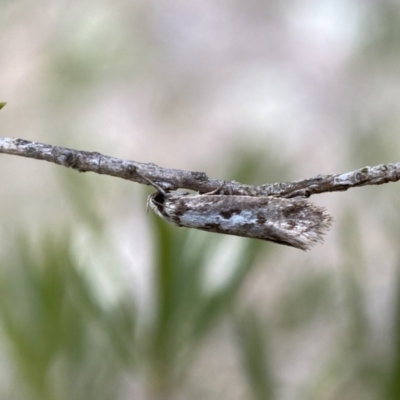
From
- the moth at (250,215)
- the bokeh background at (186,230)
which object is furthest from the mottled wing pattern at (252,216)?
the bokeh background at (186,230)

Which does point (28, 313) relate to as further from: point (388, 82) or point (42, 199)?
point (388, 82)

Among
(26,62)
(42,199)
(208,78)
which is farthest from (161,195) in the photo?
(26,62)

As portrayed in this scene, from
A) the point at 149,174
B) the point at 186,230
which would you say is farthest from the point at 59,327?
the point at 149,174

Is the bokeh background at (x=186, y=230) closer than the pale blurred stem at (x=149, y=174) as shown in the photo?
No

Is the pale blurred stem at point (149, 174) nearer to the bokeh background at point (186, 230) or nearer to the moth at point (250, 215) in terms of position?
the moth at point (250, 215)

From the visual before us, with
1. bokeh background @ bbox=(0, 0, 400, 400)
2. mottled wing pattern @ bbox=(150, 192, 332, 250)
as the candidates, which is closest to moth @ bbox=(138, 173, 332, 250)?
mottled wing pattern @ bbox=(150, 192, 332, 250)

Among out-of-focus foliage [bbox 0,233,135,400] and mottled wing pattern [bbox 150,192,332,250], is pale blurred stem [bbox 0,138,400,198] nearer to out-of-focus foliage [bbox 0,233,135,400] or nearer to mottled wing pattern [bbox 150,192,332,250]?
mottled wing pattern [bbox 150,192,332,250]
